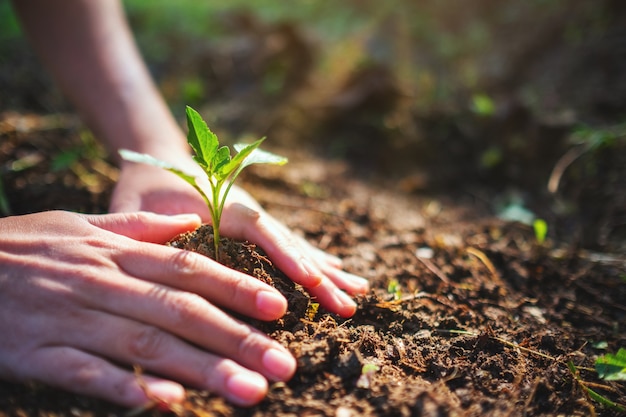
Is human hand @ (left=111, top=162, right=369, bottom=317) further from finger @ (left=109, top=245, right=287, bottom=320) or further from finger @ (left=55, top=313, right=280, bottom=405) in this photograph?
finger @ (left=55, top=313, right=280, bottom=405)

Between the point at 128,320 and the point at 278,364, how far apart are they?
0.45 meters

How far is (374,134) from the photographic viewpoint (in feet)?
11.6

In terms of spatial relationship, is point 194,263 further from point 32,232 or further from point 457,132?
point 457,132

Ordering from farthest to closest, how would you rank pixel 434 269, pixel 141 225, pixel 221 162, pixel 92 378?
pixel 434 269, pixel 141 225, pixel 221 162, pixel 92 378

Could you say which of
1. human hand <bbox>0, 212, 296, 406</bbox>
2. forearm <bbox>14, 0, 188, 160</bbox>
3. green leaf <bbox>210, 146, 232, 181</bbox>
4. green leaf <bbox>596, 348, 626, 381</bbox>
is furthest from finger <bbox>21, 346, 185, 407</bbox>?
green leaf <bbox>596, 348, 626, 381</bbox>

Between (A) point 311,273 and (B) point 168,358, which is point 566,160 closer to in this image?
(A) point 311,273

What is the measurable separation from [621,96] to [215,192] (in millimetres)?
3162

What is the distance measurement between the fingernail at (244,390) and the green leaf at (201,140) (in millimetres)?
653

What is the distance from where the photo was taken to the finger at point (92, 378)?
1201 millimetres

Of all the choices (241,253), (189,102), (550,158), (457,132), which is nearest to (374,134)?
(457,132)

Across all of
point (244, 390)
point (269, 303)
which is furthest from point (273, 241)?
point (244, 390)

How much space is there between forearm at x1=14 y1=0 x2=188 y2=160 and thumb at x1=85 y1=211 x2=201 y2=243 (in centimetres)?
74

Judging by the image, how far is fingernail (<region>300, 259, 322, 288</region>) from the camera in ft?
5.08

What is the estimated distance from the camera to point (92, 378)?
1209 millimetres
